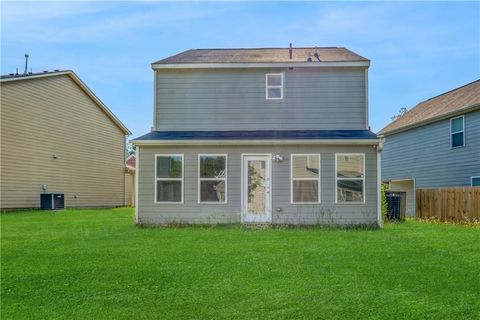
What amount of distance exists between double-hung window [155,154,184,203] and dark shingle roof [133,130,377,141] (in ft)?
1.92

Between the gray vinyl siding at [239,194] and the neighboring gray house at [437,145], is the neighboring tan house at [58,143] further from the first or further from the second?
the neighboring gray house at [437,145]

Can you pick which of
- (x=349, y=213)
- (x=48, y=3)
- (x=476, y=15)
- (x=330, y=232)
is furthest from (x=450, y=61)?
(x=48, y=3)

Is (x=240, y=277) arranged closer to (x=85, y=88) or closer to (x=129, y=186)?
(x=85, y=88)

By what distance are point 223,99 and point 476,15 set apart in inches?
358

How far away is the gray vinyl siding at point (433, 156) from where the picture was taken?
16.7 m

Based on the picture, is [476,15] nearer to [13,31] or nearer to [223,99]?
[223,99]

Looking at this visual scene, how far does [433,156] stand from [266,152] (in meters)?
10.0

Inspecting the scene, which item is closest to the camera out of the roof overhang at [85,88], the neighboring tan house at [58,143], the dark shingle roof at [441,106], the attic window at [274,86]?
the attic window at [274,86]

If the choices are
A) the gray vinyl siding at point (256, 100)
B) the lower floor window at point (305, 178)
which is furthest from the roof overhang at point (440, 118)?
the lower floor window at point (305, 178)

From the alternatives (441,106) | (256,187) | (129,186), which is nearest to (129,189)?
(129,186)

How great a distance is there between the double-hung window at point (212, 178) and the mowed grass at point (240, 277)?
253 centimetres

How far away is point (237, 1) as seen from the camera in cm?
1154

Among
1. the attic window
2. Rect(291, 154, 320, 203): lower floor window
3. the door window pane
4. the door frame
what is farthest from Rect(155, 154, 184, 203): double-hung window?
the attic window

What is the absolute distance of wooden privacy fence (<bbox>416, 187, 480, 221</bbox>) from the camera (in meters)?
13.8
